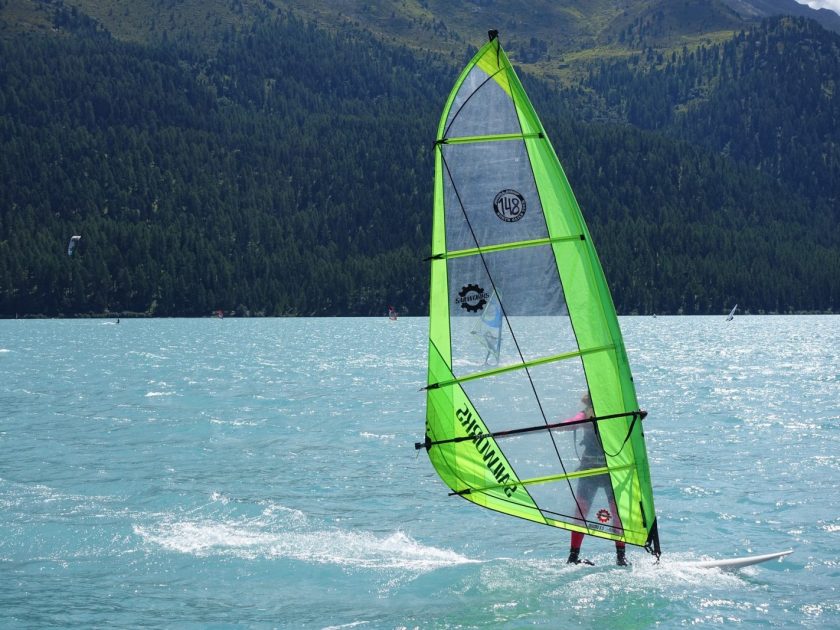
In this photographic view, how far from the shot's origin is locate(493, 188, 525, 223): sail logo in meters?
16.4

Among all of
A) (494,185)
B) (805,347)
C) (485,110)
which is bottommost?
(805,347)

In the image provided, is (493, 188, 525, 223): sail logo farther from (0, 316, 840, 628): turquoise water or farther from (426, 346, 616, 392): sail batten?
(0, 316, 840, 628): turquoise water

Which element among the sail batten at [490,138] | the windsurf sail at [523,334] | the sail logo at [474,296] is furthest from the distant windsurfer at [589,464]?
the sail batten at [490,138]

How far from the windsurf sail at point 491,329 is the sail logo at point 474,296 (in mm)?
84

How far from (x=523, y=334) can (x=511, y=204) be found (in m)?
1.87

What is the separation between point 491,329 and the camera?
1662cm

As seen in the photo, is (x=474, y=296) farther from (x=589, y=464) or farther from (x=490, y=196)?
(x=589, y=464)

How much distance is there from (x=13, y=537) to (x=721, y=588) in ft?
43.4

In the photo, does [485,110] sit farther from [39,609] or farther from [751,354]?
[751,354]

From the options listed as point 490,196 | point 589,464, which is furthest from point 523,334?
point 589,464

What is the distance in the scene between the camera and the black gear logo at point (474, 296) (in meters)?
16.6

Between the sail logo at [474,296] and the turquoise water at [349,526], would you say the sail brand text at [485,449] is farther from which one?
the turquoise water at [349,526]

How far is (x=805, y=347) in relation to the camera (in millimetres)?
114188

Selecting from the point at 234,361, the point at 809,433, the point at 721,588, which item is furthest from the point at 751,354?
the point at 721,588
